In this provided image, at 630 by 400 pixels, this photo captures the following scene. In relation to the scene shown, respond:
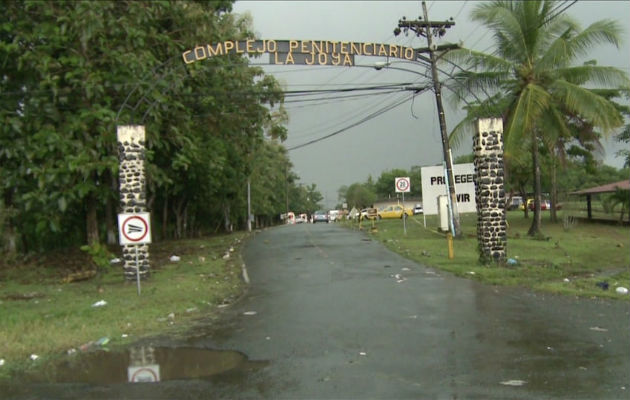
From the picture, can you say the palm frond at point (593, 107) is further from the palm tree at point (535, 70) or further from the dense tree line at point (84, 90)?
the dense tree line at point (84, 90)

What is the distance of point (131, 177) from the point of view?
15773 millimetres

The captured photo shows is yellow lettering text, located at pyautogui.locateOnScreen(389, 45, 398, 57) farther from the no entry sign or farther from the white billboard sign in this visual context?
the white billboard sign

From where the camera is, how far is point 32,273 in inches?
739

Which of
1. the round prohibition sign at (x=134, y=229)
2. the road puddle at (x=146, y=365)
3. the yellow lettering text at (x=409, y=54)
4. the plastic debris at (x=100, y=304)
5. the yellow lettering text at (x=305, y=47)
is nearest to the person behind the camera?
the road puddle at (x=146, y=365)

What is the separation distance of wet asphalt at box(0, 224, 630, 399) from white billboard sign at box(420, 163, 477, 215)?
15.2 meters

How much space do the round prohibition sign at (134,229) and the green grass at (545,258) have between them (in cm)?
805

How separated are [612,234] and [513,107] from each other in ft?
31.8

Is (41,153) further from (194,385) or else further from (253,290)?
(194,385)

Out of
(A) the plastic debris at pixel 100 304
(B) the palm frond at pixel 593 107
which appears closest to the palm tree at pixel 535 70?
(B) the palm frond at pixel 593 107

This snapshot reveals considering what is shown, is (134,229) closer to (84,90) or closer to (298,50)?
(84,90)

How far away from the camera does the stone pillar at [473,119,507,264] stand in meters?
17.0

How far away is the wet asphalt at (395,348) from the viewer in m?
6.58

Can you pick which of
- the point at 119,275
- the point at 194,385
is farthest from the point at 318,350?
the point at 119,275

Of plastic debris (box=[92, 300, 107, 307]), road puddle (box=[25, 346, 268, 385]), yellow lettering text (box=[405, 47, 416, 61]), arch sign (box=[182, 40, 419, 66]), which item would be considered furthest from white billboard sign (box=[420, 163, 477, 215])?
road puddle (box=[25, 346, 268, 385])
